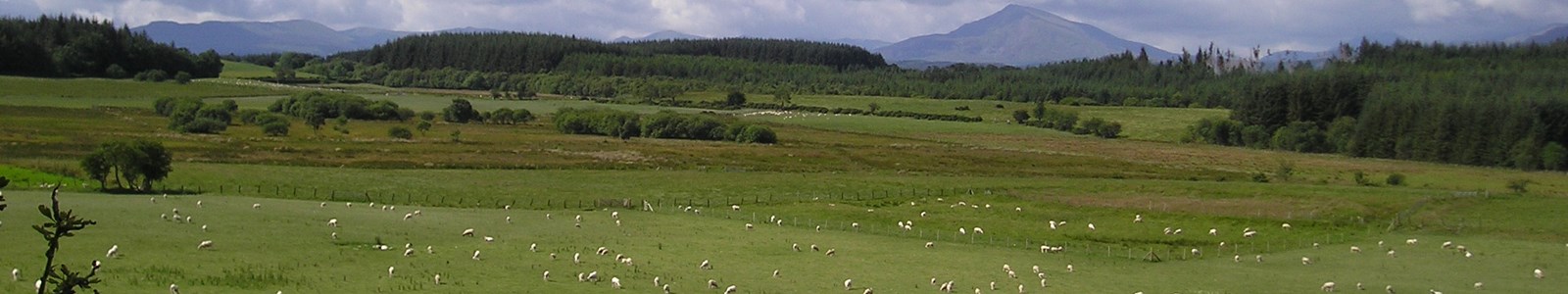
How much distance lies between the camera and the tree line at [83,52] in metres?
158

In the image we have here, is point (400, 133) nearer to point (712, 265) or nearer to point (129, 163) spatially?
point (129, 163)

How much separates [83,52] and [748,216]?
149m

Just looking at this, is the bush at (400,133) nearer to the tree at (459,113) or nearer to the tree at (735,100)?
the tree at (459,113)

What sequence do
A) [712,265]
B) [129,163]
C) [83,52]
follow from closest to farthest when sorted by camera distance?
[712,265], [129,163], [83,52]

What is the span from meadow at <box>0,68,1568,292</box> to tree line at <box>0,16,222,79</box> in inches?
2524

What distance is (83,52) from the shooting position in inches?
6585

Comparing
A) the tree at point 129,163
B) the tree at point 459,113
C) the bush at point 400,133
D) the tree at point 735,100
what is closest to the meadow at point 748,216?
the tree at point 129,163

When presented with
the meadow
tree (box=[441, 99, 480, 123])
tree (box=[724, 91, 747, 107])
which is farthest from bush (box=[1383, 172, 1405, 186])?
tree (box=[724, 91, 747, 107])

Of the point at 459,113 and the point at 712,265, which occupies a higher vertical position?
the point at 712,265

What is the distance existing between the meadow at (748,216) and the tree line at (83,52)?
6412cm

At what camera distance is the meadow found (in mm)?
32406

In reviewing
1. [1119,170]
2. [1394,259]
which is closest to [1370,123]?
[1119,170]

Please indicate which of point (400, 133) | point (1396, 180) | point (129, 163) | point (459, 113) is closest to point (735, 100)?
point (459, 113)

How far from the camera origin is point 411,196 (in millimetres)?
55531
